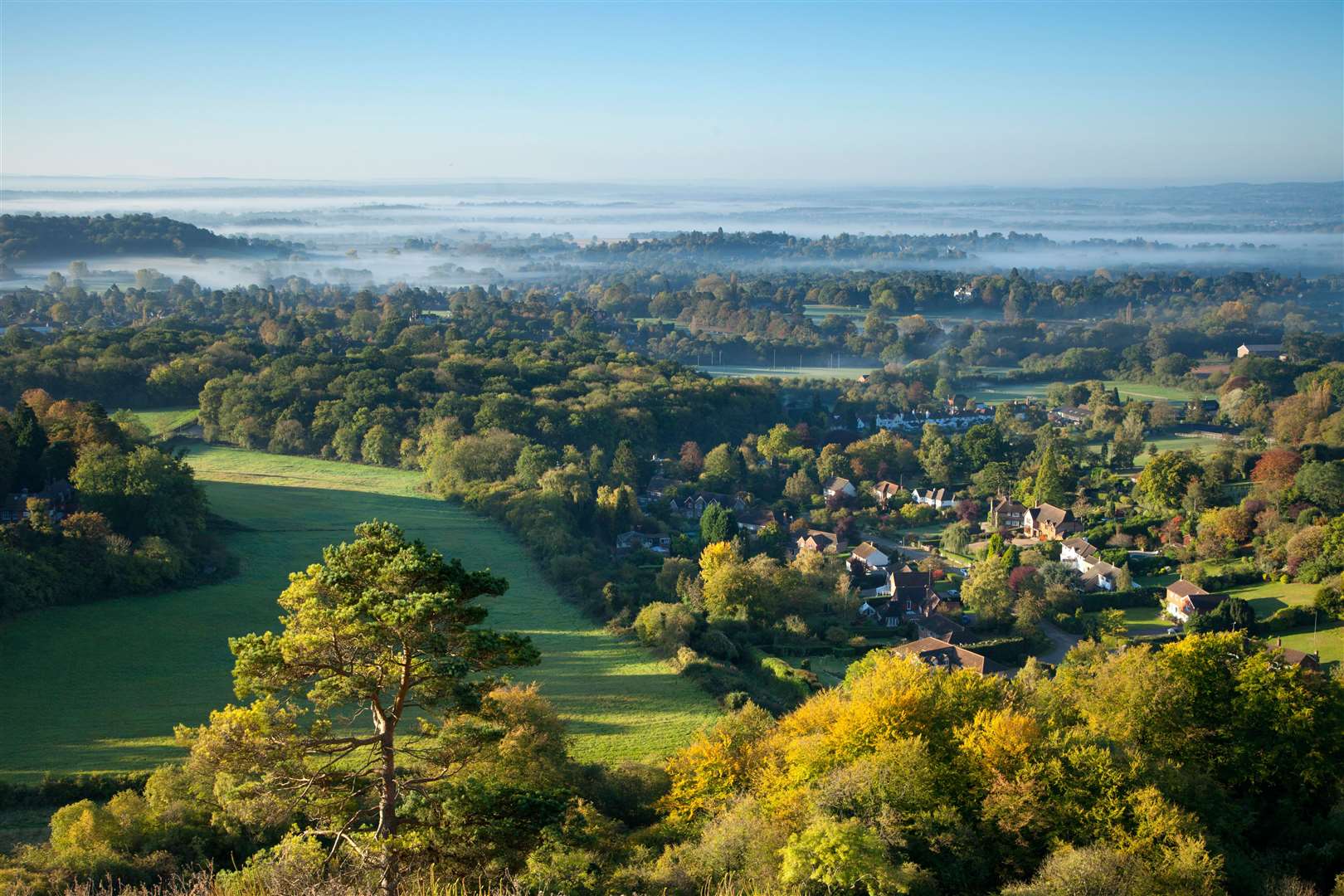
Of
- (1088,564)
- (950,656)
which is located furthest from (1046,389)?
(950,656)

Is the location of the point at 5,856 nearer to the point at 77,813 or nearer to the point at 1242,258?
the point at 77,813

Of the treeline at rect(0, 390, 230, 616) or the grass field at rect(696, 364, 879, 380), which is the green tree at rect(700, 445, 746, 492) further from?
the grass field at rect(696, 364, 879, 380)

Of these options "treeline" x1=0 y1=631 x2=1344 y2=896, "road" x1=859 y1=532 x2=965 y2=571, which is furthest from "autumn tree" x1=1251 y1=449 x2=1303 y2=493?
"treeline" x1=0 y1=631 x2=1344 y2=896

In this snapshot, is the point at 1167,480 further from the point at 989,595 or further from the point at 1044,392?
the point at 1044,392

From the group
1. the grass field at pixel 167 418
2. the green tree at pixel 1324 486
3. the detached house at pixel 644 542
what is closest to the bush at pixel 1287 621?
the green tree at pixel 1324 486

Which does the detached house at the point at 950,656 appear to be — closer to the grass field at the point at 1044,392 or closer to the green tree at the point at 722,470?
the green tree at the point at 722,470

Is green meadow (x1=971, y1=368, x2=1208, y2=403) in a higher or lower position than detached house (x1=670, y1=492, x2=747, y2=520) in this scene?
higher
